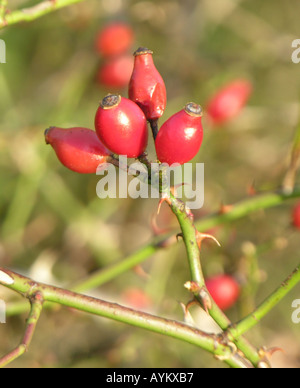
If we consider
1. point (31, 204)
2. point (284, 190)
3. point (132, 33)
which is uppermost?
point (132, 33)

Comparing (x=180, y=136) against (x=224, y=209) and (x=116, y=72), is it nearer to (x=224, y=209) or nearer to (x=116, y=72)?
(x=224, y=209)

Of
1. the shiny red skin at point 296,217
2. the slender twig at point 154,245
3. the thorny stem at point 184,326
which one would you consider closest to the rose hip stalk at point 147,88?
the thorny stem at point 184,326

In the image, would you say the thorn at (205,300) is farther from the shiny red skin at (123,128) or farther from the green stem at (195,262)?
the shiny red skin at (123,128)

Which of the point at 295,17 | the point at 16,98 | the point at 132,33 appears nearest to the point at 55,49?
the point at 16,98

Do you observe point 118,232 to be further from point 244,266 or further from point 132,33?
point 132,33

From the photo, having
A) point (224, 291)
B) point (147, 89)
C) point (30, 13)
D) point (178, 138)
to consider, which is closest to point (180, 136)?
point (178, 138)
